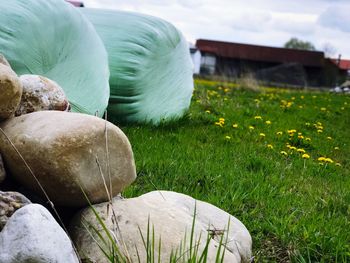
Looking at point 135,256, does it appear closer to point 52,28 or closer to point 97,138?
point 97,138

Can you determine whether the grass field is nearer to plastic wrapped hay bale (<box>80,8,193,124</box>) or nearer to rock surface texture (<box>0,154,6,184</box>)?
plastic wrapped hay bale (<box>80,8,193,124</box>)

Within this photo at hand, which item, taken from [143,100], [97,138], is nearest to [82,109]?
[143,100]

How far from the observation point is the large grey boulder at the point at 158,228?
6.83ft

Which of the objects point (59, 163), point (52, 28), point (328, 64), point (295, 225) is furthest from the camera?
point (328, 64)

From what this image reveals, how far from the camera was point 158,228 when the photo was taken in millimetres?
2191

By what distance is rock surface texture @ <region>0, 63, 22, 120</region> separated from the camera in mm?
2053

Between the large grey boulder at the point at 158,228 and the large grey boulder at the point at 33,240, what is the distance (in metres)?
0.23

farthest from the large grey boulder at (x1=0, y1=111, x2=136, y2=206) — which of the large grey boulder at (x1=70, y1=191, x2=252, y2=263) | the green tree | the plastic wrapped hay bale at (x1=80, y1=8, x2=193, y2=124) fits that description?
the green tree

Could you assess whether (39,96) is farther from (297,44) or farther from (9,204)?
(297,44)

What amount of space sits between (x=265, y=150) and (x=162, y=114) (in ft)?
3.52

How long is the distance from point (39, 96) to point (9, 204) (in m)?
0.74

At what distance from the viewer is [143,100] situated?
5152 mm

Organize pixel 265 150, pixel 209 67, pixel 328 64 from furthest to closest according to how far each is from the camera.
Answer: pixel 209 67 → pixel 328 64 → pixel 265 150

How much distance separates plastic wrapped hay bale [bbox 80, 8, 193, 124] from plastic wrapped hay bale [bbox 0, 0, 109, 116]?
1.77ft
